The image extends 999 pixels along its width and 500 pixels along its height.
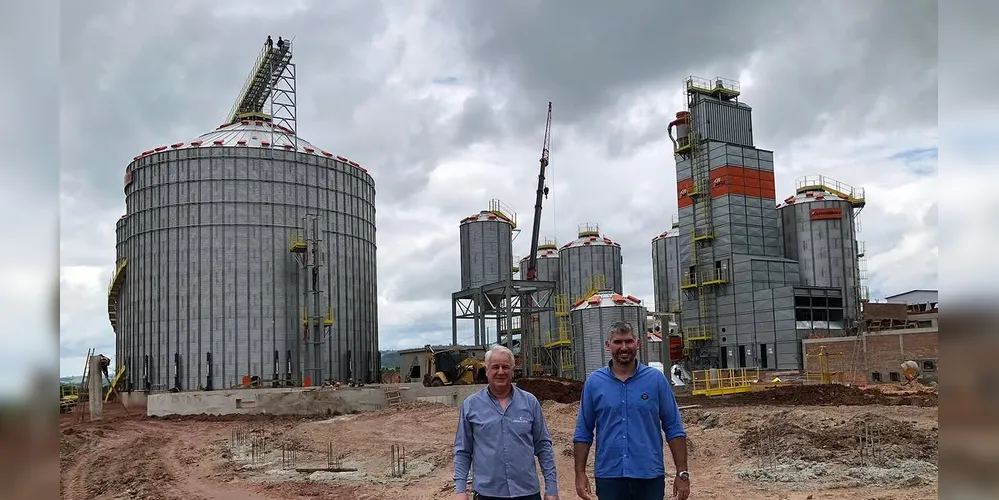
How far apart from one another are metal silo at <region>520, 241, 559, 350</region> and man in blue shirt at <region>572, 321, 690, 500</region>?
5467cm

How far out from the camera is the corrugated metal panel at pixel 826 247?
4856 cm

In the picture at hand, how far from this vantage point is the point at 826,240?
49250 mm

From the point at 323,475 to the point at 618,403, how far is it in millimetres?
11976

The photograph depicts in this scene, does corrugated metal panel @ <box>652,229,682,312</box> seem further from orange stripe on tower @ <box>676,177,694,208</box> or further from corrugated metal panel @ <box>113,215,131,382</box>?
corrugated metal panel @ <box>113,215,131,382</box>

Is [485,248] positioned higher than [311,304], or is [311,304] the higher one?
[485,248]

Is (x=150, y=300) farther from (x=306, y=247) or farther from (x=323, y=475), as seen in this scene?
(x=323, y=475)

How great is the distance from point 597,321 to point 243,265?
1991cm

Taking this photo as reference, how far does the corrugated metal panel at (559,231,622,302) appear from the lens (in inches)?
2544

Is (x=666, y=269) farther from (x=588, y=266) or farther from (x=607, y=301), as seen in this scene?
(x=607, y=301)

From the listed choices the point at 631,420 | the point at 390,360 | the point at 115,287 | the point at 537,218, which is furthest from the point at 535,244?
the point at 390,360

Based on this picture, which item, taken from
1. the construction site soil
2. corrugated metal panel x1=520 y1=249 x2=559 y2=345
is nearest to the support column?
the construction site soil

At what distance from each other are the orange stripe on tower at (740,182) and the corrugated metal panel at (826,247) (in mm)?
2798

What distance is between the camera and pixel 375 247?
51.4m
